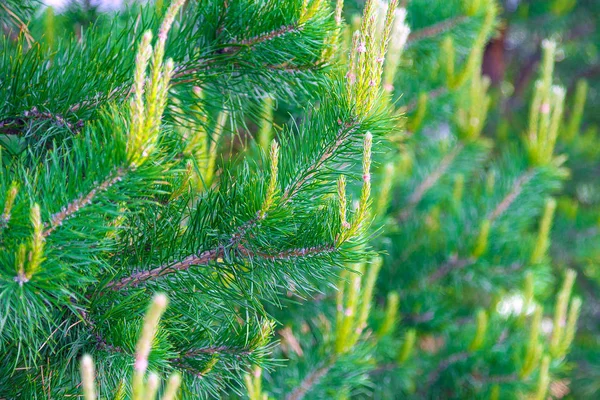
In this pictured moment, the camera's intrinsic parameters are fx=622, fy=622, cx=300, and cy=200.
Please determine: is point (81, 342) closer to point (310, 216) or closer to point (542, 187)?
point (310, 216)

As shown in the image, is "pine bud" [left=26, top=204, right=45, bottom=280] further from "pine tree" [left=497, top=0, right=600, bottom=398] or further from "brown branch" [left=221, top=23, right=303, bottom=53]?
"pine tree" [left=497, top=0, right=600, bottom=398]

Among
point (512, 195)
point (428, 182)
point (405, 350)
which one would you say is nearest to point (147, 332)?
point (405, 350)

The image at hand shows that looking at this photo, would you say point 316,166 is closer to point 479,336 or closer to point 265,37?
point 265,37

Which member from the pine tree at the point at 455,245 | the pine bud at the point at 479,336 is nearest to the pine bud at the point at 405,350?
the pine tree at the point at 455,245

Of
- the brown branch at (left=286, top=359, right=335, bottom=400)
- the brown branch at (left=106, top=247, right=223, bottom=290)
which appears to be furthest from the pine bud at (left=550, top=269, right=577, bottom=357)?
the brown branch at (left=106, top=247, right=223, bottom=290)

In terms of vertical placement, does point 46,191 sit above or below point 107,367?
above

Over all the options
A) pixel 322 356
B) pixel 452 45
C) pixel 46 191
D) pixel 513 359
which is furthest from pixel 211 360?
pixel 452 45
